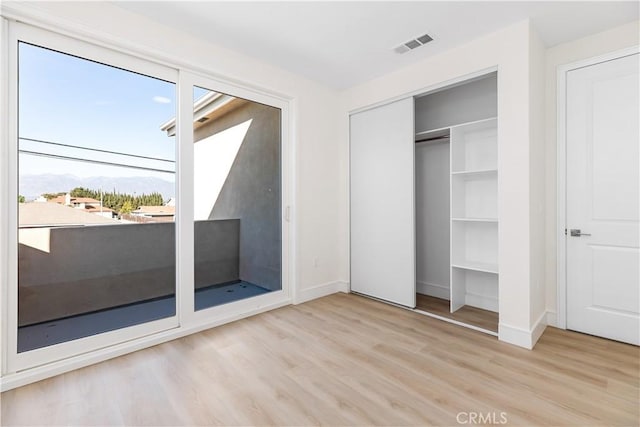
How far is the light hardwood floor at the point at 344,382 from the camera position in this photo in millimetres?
1688

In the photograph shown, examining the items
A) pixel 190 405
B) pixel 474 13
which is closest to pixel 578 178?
pixel 474 13

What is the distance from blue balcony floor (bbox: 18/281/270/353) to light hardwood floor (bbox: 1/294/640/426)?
26 cm

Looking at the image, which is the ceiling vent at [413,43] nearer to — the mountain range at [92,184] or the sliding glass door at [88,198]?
the sliding glass door at [88,198]

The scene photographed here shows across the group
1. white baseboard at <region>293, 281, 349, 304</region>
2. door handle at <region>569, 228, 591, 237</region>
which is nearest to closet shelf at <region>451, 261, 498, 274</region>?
door handle at <region>569, 228, 591, 237</region>

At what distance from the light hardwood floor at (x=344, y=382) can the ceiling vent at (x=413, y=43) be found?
2669 mm

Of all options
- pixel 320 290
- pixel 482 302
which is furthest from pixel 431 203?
pixel 320 290

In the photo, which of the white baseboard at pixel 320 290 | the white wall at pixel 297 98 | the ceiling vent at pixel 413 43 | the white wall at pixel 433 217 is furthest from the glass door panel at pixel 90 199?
the white wall at pixel 433 217

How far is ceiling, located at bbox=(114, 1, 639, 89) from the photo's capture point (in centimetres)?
233

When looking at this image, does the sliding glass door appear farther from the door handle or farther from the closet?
the door handle

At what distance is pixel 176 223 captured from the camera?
274 cm

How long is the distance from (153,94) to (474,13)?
2715 millimetres

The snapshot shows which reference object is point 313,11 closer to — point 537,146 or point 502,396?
point 537,146

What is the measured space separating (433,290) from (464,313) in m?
0.65

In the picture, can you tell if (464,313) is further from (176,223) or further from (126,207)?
(126,207)
